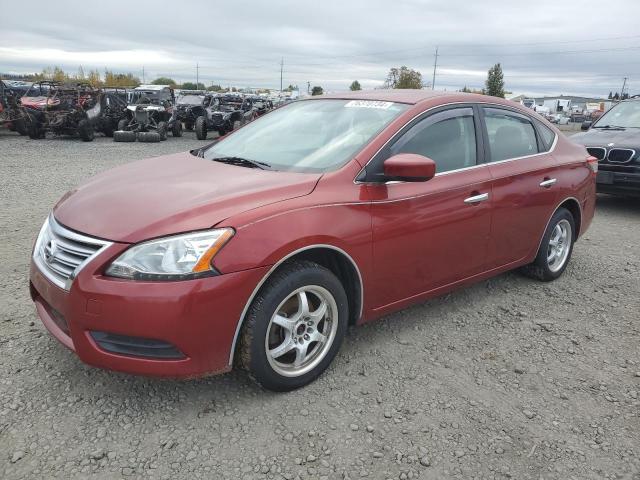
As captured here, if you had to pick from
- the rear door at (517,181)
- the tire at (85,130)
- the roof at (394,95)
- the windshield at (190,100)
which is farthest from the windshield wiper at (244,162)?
the windshield at (190,100)

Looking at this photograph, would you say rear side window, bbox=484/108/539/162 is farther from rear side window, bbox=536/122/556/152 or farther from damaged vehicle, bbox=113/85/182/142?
damaged vehicle, bbox=113/85/182/142

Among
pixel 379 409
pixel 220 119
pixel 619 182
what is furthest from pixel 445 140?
pixel 220 119

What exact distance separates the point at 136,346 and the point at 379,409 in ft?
4.12

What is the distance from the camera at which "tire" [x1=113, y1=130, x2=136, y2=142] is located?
56.0 ft

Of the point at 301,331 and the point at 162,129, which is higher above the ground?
the point at 162,129

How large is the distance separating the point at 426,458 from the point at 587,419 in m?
0.96

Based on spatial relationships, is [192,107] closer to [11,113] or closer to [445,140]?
[11,113]

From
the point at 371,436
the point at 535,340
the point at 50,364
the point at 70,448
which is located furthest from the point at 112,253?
the point at 535,340

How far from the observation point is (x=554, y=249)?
4625 millimetres

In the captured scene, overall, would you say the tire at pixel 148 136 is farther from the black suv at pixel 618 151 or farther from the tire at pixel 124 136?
the black suv at pixel 618 151

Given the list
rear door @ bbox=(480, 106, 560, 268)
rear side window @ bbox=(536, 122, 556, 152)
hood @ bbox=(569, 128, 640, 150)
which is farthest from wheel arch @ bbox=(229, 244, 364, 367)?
hood @ bbox=(569, 128, 640, 150)

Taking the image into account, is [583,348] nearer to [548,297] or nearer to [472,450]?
[548,297]

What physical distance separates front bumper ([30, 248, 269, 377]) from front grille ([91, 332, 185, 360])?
0.01 metres

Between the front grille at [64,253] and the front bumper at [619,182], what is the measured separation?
24.1 ft
